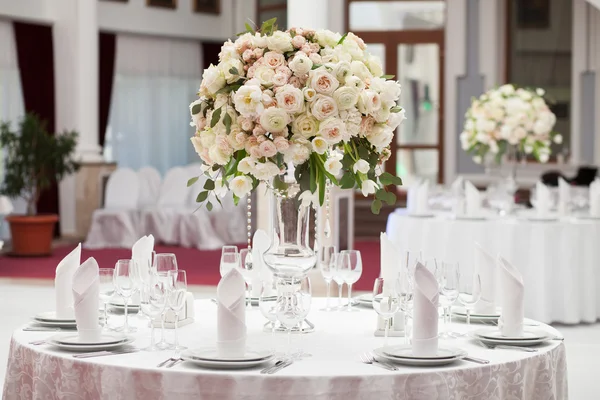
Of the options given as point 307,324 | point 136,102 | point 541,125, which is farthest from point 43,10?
point 307,324

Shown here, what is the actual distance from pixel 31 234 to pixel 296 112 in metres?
8.55

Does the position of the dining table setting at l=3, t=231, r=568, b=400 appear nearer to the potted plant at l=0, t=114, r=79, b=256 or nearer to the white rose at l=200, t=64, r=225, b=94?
the white rose at l=200, t=64, r=225, b=94

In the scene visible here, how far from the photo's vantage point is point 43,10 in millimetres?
13039

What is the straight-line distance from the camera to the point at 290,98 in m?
2.92

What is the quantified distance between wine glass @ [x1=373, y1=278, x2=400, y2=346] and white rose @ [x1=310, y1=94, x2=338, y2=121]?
511 millimetres

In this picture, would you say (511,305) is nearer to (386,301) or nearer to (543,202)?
→ (386,301)

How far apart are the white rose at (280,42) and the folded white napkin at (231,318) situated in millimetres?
684

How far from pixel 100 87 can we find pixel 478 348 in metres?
12.1

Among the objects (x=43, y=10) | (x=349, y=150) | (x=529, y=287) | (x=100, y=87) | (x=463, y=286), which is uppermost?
(x=43, y=10)

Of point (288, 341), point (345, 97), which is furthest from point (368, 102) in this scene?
point (288, 341)

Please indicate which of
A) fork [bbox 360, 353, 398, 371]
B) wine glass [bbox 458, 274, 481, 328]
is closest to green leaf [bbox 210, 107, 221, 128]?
fork [bbox 360, 353, 398, 371]

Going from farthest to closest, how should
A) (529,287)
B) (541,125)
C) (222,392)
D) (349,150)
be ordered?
(541,125), (529,287), (349,150), (222,392)

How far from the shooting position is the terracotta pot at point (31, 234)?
1098 cm

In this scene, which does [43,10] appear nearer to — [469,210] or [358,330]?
[469,210]
